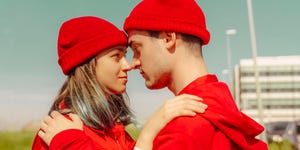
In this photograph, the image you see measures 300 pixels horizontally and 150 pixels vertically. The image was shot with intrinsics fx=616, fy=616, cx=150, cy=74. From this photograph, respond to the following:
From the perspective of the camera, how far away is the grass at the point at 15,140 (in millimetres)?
16306

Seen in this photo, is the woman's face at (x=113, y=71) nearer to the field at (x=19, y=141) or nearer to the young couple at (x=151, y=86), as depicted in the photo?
the young couple at (x=151, y=86)

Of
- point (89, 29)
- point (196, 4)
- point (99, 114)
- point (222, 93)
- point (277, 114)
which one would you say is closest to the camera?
point (222, 93)

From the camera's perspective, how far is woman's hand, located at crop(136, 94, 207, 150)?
2438mm

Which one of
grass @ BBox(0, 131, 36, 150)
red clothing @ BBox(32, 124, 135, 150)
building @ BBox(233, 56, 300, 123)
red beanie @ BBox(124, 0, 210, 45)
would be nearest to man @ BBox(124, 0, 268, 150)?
red beanie @ BBox(124, 0, 210, 45)

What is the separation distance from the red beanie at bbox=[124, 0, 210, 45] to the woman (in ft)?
2.03

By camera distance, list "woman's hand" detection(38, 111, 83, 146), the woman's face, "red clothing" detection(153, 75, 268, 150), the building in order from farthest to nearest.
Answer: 1. the building
2. the woman's face
3. "woman's hand" detection(38, 111, 83, 146)
4. "red clothing" detection(153, 75, 268, 150)

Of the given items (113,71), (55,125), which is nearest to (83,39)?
(113,71)

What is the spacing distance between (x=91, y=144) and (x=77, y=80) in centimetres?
53

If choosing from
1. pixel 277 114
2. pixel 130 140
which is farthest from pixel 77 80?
pixel 277 114

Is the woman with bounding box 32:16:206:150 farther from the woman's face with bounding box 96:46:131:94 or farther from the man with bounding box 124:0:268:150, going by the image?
A: the man with bounding box 124:0:268:150

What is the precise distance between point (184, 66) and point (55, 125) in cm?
80

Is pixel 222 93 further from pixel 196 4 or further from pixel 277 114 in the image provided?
pixel 277 114

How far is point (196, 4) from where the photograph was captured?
2.79m

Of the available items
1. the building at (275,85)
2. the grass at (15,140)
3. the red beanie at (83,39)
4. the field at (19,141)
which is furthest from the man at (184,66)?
the building at (275,85)
